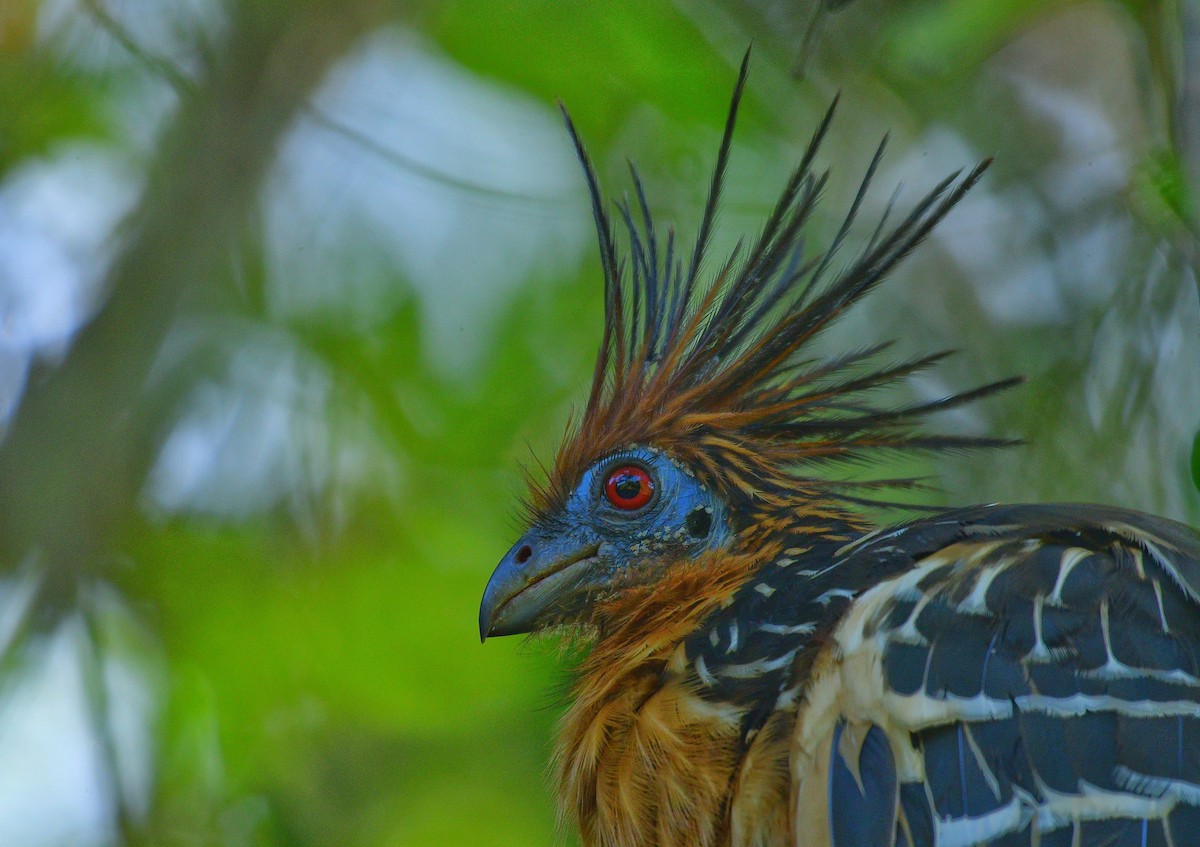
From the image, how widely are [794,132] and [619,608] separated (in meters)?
2.64

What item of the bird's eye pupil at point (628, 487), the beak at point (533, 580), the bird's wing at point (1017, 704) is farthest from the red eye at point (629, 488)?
the bird's wing at point (1017, 704)

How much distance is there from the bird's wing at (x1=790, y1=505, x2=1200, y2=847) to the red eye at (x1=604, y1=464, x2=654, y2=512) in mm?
806

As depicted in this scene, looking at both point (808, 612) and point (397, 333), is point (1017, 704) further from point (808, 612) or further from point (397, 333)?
point (397, 333)

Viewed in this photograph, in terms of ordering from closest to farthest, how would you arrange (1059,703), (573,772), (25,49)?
(1059,703) → (573,772) → (25,49)

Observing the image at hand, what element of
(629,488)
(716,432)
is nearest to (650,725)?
(629,488)

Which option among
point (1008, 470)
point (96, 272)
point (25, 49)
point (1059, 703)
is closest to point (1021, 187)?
point (1008, 470)

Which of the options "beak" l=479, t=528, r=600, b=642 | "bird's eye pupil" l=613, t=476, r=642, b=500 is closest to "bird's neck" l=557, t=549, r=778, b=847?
"beak" l=479, t=528, r=600, b=642

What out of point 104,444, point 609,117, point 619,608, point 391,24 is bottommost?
Answer: point 619,608

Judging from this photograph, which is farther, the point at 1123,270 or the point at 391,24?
the point at 391,24

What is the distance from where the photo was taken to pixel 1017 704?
2.21 m

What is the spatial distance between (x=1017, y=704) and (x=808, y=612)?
19.6 inches

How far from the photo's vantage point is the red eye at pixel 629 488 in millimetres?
3131

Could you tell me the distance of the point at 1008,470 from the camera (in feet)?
13.2

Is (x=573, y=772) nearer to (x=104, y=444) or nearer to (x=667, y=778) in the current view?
(x=667, y=778)
